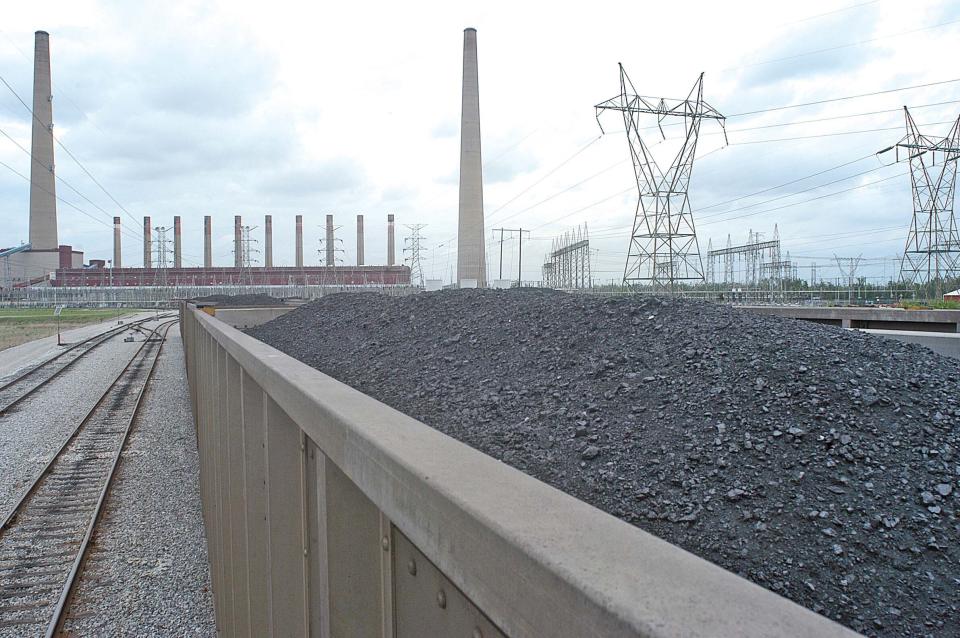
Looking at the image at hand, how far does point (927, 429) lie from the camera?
3934mm

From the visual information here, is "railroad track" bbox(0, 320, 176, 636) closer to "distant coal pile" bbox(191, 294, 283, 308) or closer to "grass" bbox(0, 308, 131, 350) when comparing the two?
"distant coal pile" bbox(191, 294, 283, 308)

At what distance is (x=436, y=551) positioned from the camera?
54.2 inches

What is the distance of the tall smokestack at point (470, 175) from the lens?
61750mm

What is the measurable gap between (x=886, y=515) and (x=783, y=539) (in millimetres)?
536

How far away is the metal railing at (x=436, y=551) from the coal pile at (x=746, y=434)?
65.2 inches

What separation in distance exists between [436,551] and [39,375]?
2972 centimetres

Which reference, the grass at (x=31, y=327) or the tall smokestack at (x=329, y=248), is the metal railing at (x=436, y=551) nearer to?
the grass at (x=31, y=327)

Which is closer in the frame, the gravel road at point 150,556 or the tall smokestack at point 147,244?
the gravel road at point 150,556

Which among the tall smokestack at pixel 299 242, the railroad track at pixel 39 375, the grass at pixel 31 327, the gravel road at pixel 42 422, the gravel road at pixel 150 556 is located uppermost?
the tall smokestack at pixel 299 242

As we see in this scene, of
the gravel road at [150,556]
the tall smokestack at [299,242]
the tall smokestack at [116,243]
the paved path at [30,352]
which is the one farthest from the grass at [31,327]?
the tall smokestack at [116,243]

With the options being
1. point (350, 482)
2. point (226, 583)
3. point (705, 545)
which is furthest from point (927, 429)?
point (226, 583)

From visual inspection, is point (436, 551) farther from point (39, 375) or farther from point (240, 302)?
point (240, 302)

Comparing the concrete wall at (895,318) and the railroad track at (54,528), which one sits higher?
the concrete wall at (895,318)

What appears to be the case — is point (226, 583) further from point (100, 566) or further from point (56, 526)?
point (56, 526)
